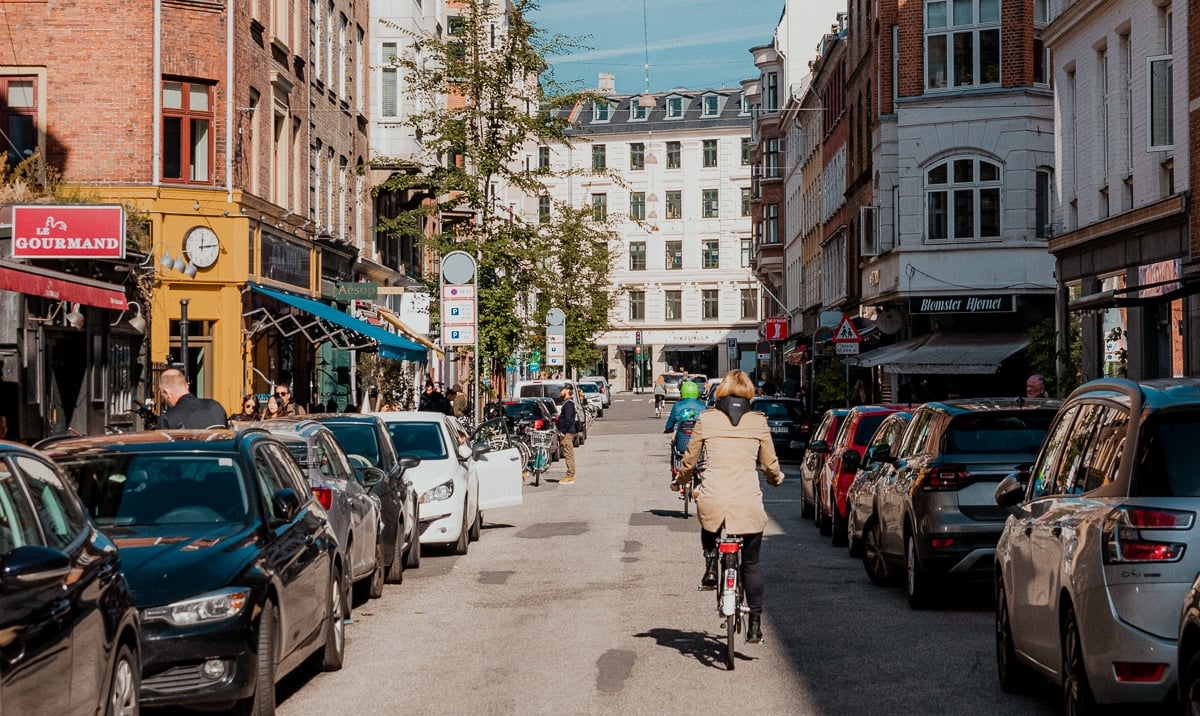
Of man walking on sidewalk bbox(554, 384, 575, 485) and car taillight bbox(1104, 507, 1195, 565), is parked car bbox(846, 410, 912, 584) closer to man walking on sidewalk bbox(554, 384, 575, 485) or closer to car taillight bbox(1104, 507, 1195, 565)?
car taillight bbox(1104, 507, 1195, 565)

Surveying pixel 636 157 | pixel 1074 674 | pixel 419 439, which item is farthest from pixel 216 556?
pixel 636 157

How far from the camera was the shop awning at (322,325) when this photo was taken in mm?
32062

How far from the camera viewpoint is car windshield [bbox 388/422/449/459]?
18.7 meters

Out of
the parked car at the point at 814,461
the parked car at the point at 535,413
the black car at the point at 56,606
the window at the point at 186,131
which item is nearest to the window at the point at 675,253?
the parked car at the point at 535,413

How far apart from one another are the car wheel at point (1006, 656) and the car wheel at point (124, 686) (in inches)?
182

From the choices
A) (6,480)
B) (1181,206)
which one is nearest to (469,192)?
(1181,206)

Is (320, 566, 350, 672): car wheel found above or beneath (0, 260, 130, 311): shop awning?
beneath

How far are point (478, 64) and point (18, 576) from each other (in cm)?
3010

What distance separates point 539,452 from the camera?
3288 cm

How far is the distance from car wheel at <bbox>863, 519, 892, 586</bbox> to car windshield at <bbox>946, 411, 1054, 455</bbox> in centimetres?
180

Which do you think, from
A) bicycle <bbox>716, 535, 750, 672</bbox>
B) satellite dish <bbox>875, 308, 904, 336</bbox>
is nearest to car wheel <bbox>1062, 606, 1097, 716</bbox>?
bicycle <bbox>716, 535, 750, 672</bbox>

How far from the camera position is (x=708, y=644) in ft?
38.0

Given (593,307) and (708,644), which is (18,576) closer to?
(708,644)

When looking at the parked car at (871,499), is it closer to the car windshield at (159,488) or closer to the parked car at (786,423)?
the car windshield at (159,488)
